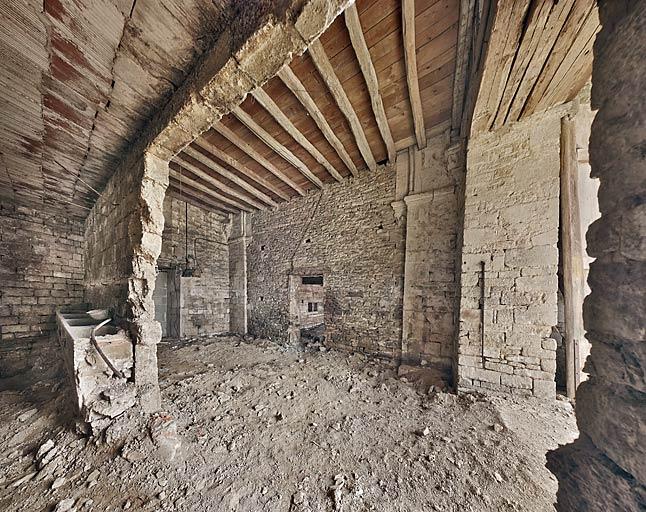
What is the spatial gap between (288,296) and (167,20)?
488cm

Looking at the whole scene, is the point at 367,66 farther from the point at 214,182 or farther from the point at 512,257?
the point at 214,182

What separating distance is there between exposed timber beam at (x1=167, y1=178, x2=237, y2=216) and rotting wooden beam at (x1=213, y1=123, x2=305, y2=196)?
224 centimetres

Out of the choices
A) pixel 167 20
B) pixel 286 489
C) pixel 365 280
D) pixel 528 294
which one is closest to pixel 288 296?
pixel 365 280

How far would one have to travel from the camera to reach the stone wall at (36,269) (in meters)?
4.01

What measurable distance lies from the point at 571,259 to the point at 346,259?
3.26 m

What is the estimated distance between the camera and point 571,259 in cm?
276

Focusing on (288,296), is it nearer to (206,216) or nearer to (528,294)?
(206,216)

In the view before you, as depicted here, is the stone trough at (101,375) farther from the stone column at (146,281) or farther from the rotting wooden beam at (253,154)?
the rotting wooden beam at (253,154)

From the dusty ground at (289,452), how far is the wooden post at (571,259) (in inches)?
28.6

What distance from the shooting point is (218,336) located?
6051 mm

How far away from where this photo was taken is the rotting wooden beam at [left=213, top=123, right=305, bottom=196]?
10.5 ft

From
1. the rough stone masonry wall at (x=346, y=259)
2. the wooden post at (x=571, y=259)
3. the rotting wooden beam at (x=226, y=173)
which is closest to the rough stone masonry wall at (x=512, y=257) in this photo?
the wooden post at (x=571, y=259)

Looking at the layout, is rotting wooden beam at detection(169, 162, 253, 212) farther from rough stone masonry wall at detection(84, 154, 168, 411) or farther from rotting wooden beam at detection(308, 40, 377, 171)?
rotting wooden beam at detection(308, 40, 377, 171)

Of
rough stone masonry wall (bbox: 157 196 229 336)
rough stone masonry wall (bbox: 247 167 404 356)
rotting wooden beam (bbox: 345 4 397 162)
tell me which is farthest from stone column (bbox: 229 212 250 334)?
rotting wooden beam (bbox: 345 4 397 162)
